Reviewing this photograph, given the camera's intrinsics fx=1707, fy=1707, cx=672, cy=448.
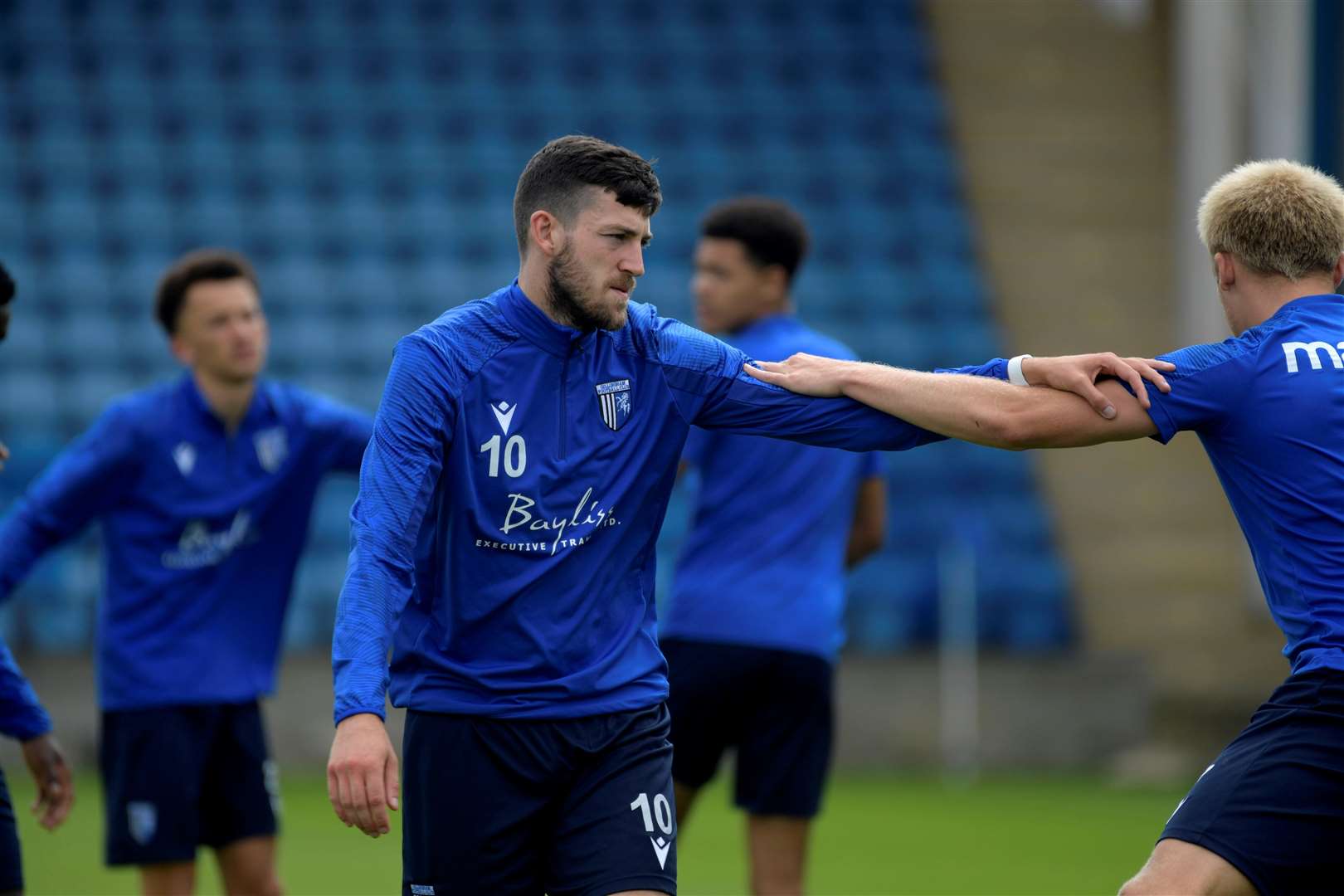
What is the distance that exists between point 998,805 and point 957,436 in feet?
23.7

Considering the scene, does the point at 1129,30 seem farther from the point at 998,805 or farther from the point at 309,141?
the point at 998,805

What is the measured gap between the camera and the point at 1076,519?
1441cm

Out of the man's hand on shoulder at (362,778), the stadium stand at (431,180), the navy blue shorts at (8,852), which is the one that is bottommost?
the navy blue shorts at (8,852)

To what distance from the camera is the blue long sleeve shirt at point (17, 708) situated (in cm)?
464

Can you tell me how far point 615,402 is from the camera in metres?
3.99

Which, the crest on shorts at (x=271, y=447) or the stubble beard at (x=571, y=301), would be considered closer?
the stubble beard at (x=571, y=301)

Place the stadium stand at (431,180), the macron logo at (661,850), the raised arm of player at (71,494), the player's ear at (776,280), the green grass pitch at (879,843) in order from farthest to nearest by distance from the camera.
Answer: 1. the stadium stand at (431,180)
2. the green grass pitch at (879,843)
3. the player's ear at (776,280)
4. the raised arm of player at (71,494)
5. the macron logo at (661,850)

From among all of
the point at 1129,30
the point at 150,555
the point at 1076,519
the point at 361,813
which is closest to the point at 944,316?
the point at 1076,519

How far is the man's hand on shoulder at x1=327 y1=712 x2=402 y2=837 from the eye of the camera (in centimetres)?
330

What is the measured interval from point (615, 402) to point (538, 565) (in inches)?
Result: 16.9

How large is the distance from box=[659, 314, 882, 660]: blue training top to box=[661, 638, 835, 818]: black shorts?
62 millimetres

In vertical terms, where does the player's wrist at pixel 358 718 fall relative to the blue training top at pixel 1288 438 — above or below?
below

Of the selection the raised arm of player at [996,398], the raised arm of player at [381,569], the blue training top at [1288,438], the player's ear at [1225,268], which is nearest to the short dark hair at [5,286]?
the raised arm of player at [381,569]

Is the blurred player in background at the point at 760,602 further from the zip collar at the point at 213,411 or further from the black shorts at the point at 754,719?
the zip collar at the point at 213,411
